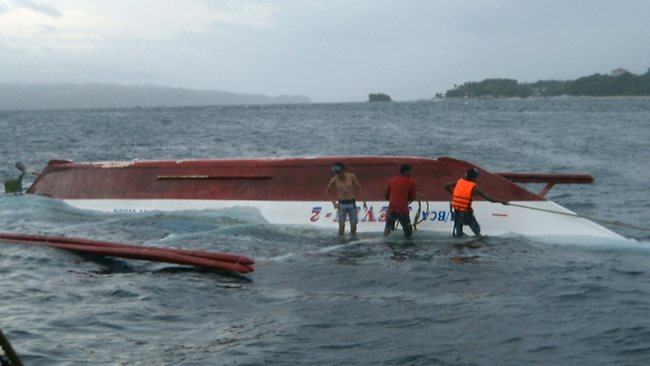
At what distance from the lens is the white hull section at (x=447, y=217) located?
14570 millimetres

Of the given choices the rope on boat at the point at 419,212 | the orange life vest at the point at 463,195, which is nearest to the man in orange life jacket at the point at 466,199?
the orange life vest at the point at 463,195

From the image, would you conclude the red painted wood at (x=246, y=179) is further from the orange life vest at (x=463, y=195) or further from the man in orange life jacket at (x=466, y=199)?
the orange life vest at (x=463, y=195)

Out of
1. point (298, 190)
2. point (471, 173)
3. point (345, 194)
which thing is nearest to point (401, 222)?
point (345, 194)

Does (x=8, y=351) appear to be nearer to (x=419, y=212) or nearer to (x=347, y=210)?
(x=347, y=210)

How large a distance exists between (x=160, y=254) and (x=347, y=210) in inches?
161

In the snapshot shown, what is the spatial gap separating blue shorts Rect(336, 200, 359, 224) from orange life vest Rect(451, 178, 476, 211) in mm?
1953

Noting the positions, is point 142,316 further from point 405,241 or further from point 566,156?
point 566,156

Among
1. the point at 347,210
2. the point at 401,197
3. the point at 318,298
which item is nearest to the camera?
the point at 318,298

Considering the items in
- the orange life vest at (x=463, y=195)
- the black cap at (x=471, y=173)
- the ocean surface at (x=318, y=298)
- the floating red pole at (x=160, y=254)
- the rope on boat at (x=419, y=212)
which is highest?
the black cap at (x=471, y=173)

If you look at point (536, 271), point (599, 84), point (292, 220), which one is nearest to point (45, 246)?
point (292, 220)

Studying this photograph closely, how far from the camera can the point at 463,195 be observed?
1411 cm

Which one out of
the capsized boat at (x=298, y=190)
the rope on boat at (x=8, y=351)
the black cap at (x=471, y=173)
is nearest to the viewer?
the rope on boat at (x=8, y=351)

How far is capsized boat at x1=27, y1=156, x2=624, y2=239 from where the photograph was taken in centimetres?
1484

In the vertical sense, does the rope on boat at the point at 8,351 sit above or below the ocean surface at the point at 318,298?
above
